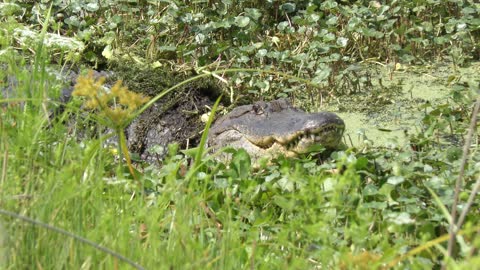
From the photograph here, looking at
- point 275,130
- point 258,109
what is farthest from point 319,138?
point 258,109

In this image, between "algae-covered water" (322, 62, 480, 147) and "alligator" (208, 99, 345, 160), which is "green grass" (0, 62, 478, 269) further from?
"algae-covered water" (322, 62, 480, 147)

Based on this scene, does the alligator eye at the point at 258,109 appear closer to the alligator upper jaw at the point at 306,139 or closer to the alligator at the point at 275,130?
the alligator at the point at 275,130

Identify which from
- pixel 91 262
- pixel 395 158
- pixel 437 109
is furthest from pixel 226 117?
pixel 91 262

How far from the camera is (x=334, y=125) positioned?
4723 mm

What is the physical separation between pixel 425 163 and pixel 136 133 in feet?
6.85

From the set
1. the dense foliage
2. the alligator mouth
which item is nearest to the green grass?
the dense foliage

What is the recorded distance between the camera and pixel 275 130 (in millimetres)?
5102

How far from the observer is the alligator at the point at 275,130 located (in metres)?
4.76

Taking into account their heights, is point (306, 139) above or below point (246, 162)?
below

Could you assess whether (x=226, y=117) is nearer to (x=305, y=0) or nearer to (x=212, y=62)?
(x=212, y=62)

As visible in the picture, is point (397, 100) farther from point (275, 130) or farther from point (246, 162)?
point (246, 162)

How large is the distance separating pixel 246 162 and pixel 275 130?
41.2 inches

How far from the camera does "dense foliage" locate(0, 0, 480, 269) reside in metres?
2.79

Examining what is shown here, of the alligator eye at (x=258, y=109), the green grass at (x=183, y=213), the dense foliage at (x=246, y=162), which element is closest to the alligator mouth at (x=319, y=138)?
the dense foliage at (x=246, y=162)
